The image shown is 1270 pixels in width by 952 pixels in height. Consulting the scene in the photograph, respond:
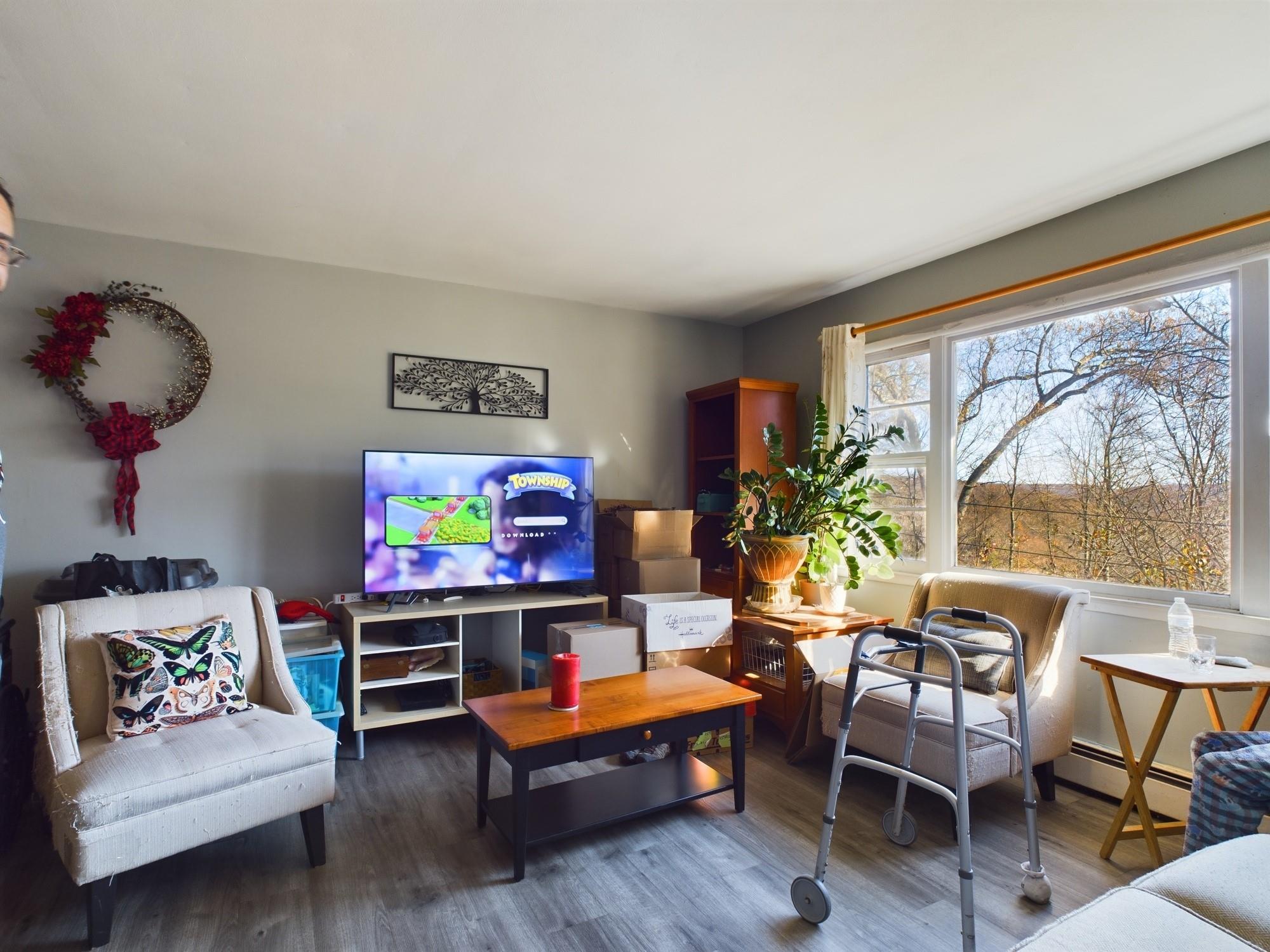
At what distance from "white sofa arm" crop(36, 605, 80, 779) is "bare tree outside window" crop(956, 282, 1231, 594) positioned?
3494mm

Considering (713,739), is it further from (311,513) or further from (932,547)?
(311,513)

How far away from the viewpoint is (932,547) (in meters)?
3.37

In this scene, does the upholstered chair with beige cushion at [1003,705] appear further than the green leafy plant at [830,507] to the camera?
No

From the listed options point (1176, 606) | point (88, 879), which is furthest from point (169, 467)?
point (1176, 606)

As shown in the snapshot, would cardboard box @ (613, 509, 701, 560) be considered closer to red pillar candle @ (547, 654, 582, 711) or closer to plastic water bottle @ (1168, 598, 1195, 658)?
red pillar candle @ (547, 654, 582, 711)

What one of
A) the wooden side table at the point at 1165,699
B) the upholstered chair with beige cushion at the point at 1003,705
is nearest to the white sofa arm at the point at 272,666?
the upholstered chair with beige cushion at the point at 1003,705

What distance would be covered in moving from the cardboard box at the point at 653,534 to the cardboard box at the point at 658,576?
0.16 feet

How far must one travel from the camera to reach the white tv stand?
3025 mm

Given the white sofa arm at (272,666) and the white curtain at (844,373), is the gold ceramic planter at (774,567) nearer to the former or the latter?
the white curtain at (844,373)

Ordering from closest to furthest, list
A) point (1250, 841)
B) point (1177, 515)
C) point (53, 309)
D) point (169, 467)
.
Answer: point (1250, 841)
point (1177, 515)
point (53, 309)
point (169, 467)

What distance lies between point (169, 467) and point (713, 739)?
2791 mm

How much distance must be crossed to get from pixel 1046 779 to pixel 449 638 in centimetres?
259

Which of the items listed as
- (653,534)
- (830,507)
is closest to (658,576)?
(653,534)

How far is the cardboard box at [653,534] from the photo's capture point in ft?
11.8
